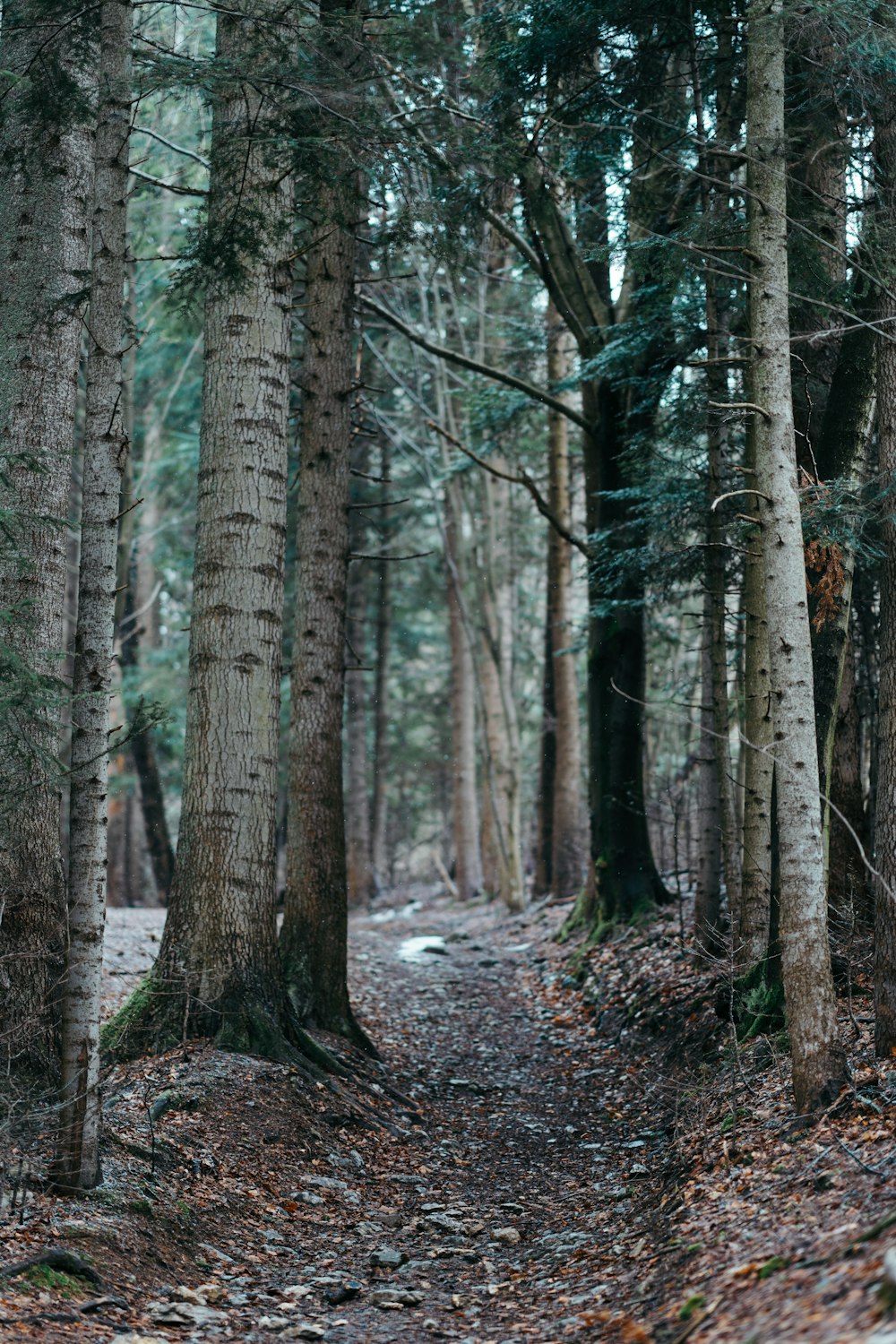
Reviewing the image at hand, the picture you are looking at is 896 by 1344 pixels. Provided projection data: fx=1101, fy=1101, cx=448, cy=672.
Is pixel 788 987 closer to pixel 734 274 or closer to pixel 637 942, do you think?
pixel 734 274

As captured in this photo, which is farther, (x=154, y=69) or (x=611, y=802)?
(x=611, y=802)

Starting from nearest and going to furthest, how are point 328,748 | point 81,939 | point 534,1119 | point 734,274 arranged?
point 81,939
point 734,274
point 534,1119
point 328,748

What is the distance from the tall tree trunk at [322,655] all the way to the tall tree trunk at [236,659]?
108 centimetres

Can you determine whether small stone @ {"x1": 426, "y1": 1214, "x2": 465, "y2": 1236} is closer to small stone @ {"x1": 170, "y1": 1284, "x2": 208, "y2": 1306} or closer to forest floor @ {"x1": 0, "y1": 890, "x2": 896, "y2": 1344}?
forest floor @ {"x1": 0, "y1": 890, "x2": 896, "y2": 1344}

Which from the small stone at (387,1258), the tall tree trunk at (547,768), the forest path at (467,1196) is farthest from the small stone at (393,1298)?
the tall tree trunk at (547,768)

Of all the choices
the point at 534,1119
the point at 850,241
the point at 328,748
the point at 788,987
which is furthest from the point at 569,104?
the point at 534,1119

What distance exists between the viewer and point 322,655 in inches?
372

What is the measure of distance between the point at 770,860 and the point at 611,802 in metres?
4.98

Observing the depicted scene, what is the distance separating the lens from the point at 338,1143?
713 centimetres

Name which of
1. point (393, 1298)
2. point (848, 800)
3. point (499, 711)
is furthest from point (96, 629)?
point (499, 711)

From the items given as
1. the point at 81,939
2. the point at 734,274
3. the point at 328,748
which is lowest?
the point at 81,939

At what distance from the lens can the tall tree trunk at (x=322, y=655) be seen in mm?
8906

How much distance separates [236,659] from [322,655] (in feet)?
5.44

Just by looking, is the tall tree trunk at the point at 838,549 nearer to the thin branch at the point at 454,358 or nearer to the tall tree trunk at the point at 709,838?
the tall tree trunk at the point at 709,838
